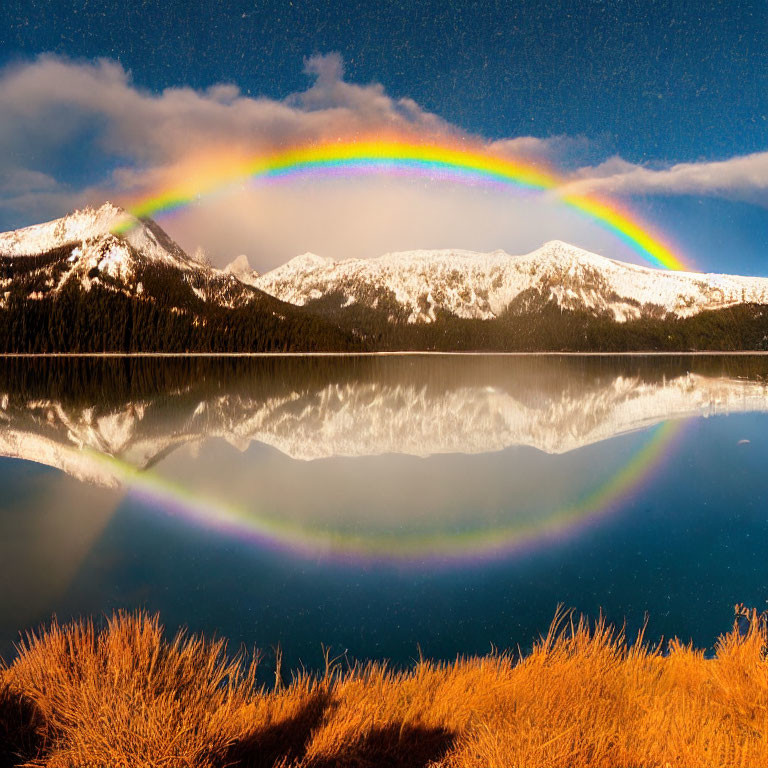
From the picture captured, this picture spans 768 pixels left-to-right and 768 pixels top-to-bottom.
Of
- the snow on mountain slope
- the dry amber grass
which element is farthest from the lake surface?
the dry amber grass

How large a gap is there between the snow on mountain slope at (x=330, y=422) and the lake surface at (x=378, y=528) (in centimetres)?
20

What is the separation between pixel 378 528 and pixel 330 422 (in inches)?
523

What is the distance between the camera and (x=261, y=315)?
7825 inches

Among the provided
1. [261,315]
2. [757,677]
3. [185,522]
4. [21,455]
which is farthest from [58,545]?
[261,315]

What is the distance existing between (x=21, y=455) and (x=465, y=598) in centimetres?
1557

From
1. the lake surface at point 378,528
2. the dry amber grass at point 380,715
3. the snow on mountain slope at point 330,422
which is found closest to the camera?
the dry amber grass at point 380,715

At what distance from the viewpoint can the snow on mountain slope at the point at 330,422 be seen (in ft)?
63.1

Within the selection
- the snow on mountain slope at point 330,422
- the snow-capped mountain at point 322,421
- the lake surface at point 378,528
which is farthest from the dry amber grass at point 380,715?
the snow-capped mountain at point 322,421

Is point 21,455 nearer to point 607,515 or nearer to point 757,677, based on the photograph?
point 607,515

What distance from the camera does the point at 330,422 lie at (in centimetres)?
2486

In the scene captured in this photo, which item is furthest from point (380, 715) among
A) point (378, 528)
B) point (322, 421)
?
point (322, 421)

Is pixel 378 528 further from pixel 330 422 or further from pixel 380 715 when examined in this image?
pixel 330 422

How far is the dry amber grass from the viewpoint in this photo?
12.5 feet

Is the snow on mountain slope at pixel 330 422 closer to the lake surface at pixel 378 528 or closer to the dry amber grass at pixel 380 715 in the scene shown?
the lake surface at pixel 378 528
